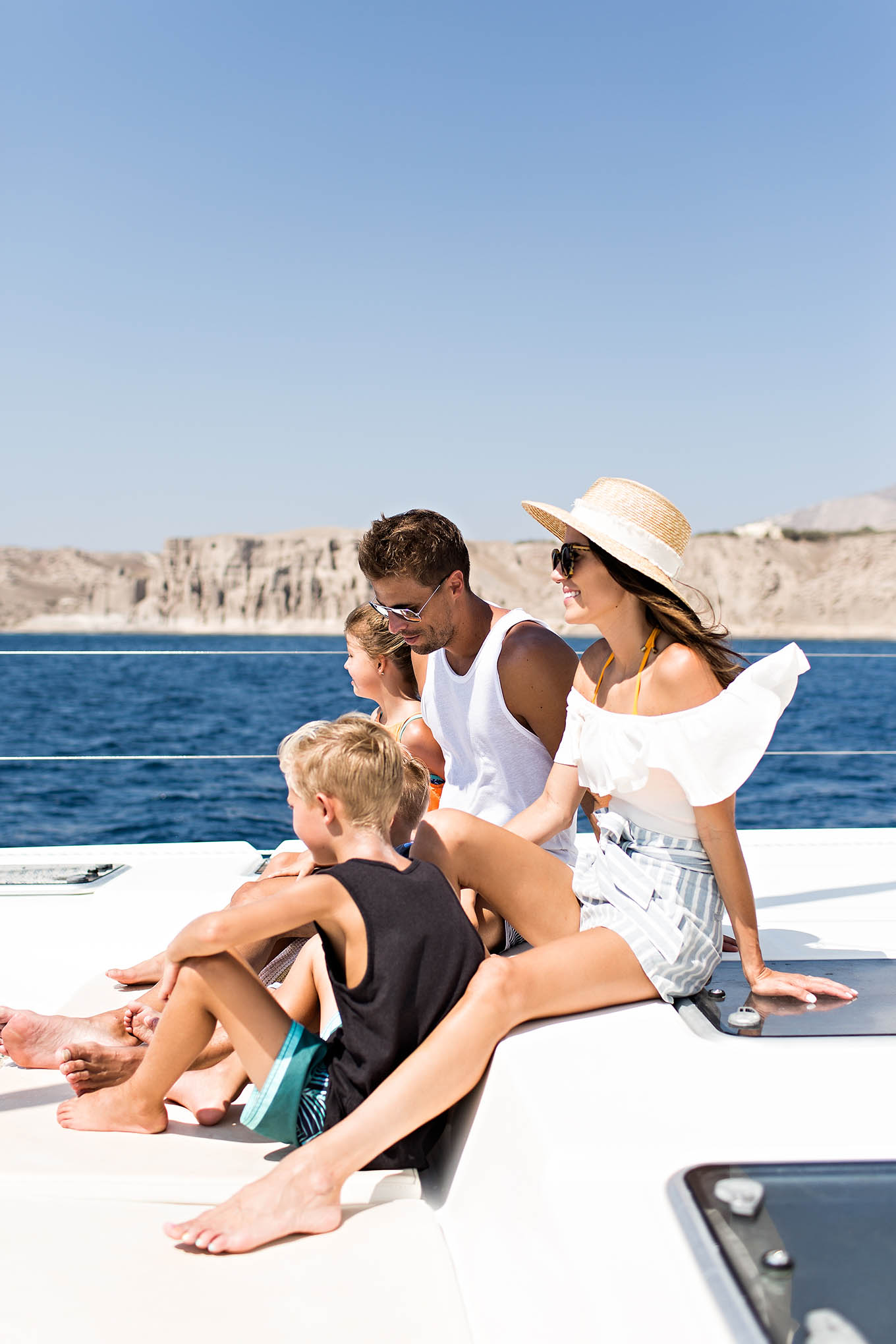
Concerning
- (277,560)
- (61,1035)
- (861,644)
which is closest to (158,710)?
(61,1035)

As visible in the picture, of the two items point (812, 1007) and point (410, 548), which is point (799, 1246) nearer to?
point (812, 1007)

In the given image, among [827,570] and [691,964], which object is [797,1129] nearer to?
[691,964]

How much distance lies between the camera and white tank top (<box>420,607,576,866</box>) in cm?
201

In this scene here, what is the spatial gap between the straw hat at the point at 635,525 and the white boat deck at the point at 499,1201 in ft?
2.04

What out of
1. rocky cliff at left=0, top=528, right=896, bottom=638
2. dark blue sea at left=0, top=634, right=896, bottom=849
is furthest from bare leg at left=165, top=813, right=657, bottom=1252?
rocky cliff at left=0, top=528, right=896, bottom=638

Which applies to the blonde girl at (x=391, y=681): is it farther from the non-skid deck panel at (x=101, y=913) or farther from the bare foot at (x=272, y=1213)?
the bare foot at (x=272, y=1213)

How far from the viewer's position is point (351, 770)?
145 cm

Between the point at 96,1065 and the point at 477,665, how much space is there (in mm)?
914

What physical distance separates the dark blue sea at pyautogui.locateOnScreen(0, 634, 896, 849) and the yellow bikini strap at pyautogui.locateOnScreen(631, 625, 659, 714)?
123cm

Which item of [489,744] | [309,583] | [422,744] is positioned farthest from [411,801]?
[309,583]

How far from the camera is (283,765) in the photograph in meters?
1.50

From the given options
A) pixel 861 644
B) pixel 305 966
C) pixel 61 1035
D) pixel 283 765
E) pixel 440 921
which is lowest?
pixel 861 644

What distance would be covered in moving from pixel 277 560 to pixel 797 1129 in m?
74.6

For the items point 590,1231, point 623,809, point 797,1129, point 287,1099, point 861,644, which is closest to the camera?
point 590,1231
